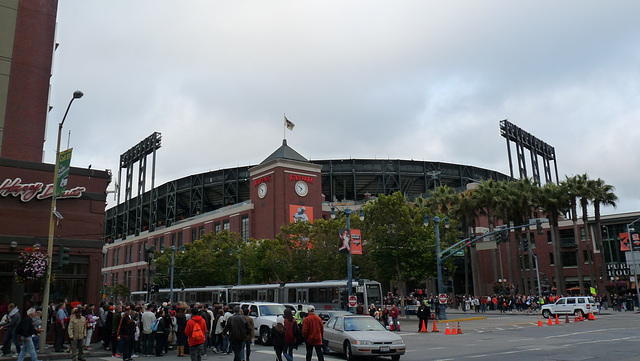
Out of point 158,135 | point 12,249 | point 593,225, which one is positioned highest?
point 158,135

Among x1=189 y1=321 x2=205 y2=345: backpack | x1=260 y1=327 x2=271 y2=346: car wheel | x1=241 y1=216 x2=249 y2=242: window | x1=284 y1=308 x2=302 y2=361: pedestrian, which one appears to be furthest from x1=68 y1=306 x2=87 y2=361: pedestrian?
x1=241 y1=216 x2=249 y2=242: window

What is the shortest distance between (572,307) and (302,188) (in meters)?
39.3

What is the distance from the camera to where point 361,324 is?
17297 millimetres

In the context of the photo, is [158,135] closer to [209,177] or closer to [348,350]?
[209,177]

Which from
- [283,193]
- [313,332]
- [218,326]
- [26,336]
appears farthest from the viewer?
[283,193]

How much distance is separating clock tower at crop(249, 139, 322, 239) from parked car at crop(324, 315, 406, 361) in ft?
159

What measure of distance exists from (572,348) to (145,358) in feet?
49.3

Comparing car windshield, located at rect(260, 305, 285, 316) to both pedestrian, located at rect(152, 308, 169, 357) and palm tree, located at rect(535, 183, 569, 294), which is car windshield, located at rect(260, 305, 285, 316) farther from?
palm tree, located at rect(535, 183, 569, 294)

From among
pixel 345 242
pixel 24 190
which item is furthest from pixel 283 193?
pixel 24 190

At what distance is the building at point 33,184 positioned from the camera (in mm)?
23281

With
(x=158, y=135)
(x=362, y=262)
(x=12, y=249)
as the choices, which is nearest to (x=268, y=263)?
(x=362, y=262)

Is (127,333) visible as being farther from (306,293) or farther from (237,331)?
(306,293)

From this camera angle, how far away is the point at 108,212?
388 feet

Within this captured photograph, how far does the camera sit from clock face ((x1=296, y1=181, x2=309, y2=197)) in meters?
69.3
